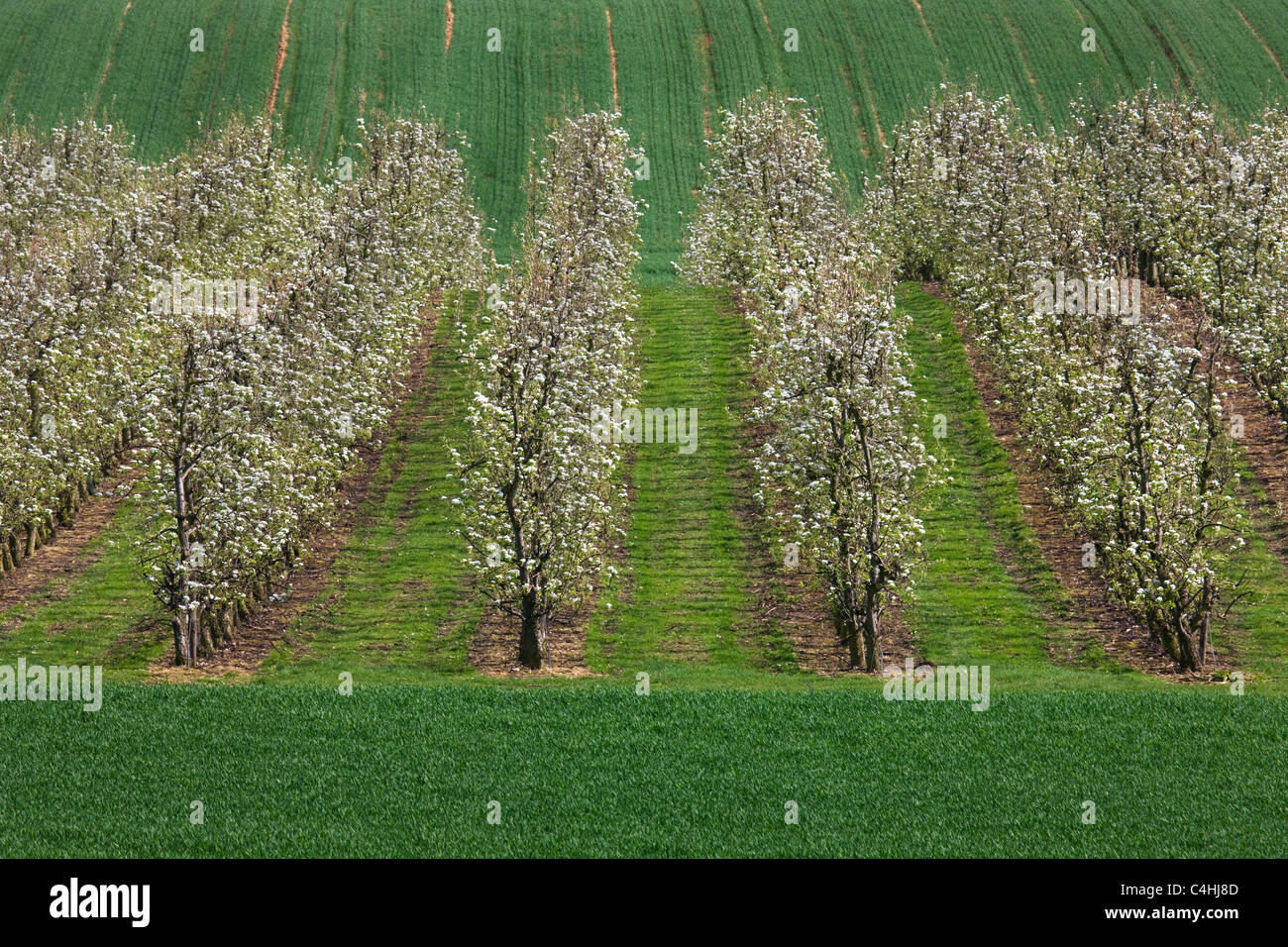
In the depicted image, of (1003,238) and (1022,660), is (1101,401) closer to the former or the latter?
(1022,660)

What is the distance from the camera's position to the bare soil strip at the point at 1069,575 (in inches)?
1594

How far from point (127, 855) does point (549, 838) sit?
26.8 feet

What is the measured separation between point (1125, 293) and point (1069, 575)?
10.2m

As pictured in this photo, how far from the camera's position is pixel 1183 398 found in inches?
1689

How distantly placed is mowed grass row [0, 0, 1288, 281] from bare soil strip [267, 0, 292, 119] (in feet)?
1.34

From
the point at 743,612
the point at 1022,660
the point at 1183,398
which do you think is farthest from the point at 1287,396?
the point at 743,612

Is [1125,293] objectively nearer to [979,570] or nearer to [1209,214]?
[979,570]

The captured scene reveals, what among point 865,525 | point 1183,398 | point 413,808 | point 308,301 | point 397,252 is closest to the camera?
point 413,808

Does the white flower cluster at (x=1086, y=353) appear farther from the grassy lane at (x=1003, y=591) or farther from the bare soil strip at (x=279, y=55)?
the bare soil strip at (x=279, y=55)

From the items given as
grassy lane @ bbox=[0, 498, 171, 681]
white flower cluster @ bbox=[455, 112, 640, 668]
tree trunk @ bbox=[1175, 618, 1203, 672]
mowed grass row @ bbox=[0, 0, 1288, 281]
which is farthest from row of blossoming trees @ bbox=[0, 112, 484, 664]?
mowed grass row @ bbox=[0, 0, 1288, 281]

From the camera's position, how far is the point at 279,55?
4306 inches

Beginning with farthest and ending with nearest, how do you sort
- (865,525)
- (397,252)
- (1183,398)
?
1. (397,252)
2. (1183,398)
3. (865,525)

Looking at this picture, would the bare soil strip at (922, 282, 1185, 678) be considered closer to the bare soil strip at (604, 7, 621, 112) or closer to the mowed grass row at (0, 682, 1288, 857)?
the mowed grass row at (0, 682, 1288, 857)

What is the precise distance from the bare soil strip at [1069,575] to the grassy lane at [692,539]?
31.8ft
